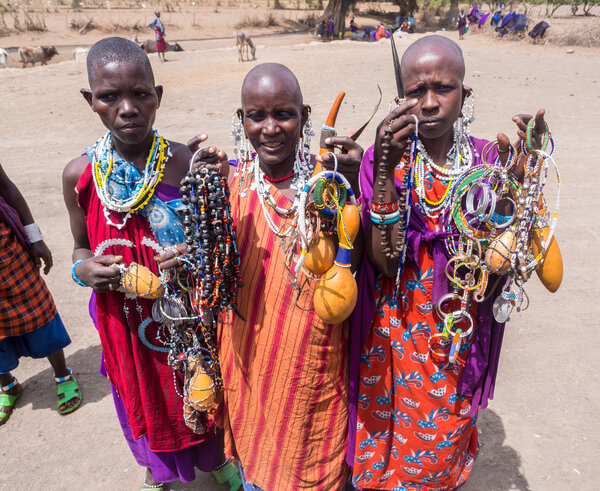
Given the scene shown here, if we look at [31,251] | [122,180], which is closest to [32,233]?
[31,251]

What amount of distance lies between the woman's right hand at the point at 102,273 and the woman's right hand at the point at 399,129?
45.7 inches

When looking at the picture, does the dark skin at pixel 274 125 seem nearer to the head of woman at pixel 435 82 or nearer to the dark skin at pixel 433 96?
the dark skin at pixel 433 96

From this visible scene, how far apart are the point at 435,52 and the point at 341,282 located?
95 centimetres

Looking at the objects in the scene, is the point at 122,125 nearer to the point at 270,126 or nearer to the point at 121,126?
the point at 121,126

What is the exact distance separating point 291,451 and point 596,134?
8530mm

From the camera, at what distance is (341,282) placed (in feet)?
5.29

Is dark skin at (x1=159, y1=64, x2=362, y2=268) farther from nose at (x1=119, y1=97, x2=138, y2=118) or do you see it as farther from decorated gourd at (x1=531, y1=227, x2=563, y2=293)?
decorated gourd at (x1=531, y1=227, x2=563, y2=293)

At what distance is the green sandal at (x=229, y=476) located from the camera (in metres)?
2.77

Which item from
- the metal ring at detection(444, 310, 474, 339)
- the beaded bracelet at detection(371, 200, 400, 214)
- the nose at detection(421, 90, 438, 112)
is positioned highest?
the nose at detection(421, 90, 438, 112)

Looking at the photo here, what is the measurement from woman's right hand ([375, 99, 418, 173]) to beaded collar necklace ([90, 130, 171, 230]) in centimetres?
98

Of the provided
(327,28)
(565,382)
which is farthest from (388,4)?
(565,382)

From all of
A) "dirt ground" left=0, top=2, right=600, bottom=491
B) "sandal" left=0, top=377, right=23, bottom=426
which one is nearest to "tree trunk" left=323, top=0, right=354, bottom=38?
"dirt ground" left=0, top=2, right=600, bottom=491

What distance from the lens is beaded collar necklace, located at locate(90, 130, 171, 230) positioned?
1.96m

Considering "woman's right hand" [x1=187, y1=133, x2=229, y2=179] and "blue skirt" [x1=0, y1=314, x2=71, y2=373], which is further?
"blue skirt" [x1=0, y1=314, x2=71, y2=373]
